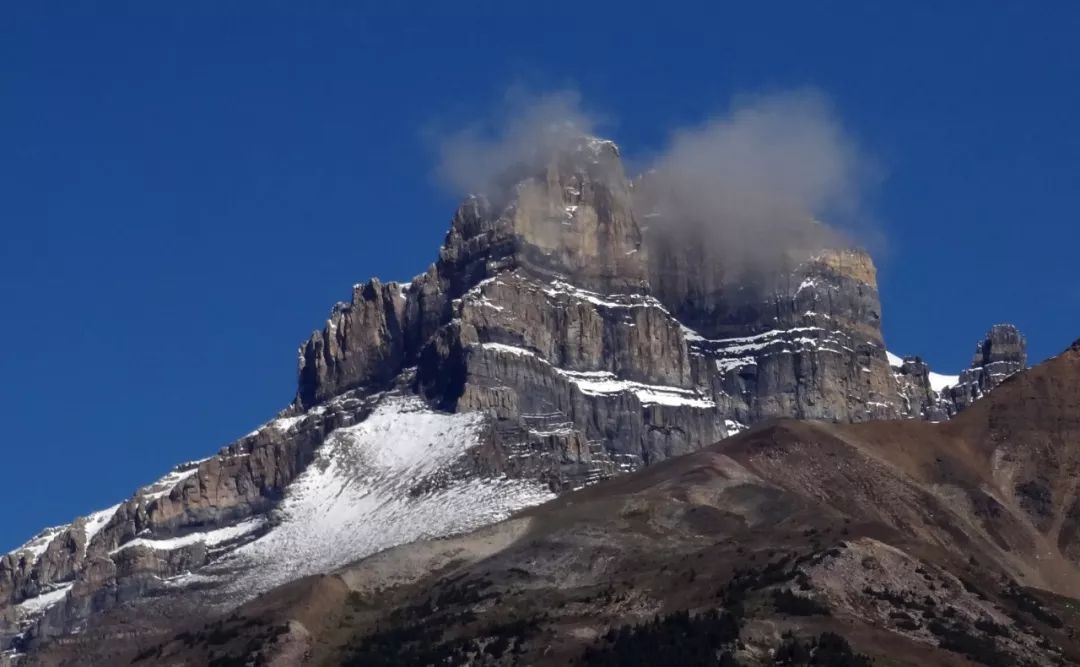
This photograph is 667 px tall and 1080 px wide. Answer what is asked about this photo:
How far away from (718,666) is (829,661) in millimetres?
8156

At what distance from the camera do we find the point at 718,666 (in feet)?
655

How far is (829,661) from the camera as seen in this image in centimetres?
19950
